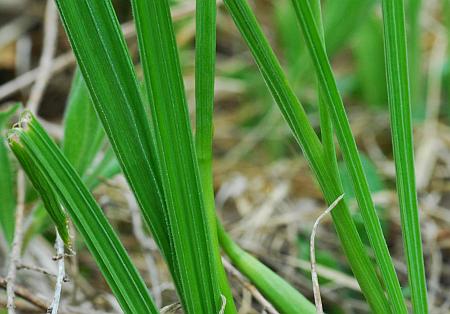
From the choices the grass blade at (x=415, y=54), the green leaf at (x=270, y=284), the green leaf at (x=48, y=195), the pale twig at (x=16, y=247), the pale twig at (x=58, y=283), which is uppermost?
the grass blade at (x=415, y=54)

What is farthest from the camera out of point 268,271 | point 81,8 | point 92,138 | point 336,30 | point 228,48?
point 228,48

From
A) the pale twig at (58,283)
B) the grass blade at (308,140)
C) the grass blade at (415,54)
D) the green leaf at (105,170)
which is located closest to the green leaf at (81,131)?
the green leaf at (105,170)

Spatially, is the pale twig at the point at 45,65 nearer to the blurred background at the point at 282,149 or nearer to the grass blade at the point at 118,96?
the blurred background at the point at 282,149

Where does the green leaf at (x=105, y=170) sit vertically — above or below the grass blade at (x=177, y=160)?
above

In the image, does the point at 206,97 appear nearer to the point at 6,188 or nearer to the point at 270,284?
the point at 270,284

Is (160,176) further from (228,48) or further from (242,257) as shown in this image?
(228,48)

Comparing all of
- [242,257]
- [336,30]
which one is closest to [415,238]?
[242,257]

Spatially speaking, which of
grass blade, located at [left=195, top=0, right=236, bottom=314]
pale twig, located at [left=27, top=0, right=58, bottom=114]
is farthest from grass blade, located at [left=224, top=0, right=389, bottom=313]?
pale twig, located at [left=27, top=0, right=58, bottom=114]
